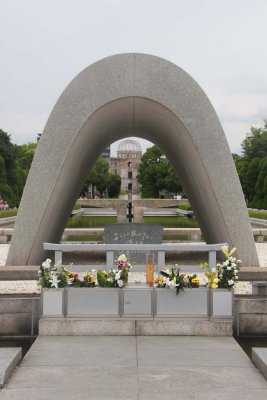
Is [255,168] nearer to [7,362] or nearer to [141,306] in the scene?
[141,306]

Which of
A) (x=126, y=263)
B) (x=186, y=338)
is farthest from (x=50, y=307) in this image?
(x=186, y=338)

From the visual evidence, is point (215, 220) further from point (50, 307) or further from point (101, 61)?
point (50, 307)

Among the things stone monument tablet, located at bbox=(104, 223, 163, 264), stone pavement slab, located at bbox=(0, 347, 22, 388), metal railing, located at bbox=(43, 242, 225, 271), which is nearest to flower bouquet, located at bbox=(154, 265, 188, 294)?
metal railing, located at bbox=(43, 242, 225, 271)

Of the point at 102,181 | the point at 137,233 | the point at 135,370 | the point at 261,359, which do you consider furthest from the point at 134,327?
the point at 102,181

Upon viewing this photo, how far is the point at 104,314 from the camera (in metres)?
8.57

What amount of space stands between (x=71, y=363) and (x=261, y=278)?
252 inches

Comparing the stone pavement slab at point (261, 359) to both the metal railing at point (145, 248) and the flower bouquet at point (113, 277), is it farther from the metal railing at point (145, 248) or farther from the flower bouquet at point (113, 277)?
the metal railing at point (145, 248)

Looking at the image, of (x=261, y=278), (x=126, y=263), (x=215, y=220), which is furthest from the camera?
(x=215, y=220)

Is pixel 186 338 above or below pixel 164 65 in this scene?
below

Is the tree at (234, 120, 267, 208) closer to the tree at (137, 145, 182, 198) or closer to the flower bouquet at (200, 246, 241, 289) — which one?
the tree at (137, 145, 182, 198)

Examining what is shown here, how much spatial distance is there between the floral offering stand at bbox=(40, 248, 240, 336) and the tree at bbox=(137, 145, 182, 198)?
67.5 meters

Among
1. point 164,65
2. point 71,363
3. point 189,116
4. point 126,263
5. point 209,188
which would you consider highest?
point 164,65

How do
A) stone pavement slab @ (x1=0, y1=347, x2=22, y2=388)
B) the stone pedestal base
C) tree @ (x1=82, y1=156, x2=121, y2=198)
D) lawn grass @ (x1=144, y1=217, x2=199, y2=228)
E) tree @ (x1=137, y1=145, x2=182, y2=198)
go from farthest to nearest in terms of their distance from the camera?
tree @ (x1=82, y1=156, x2=121, y2=198) < tree @ (x1=137, y1=145, x2=182, y2=198) < lawn grass @ (x1=144, y1=217, x2=199, y2=228) < the stone pedestal base < stone pavement slab @ (x1=0, y1=347, x2=22, y2=388)

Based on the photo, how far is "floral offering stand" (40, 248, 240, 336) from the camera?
8453 millimetres
